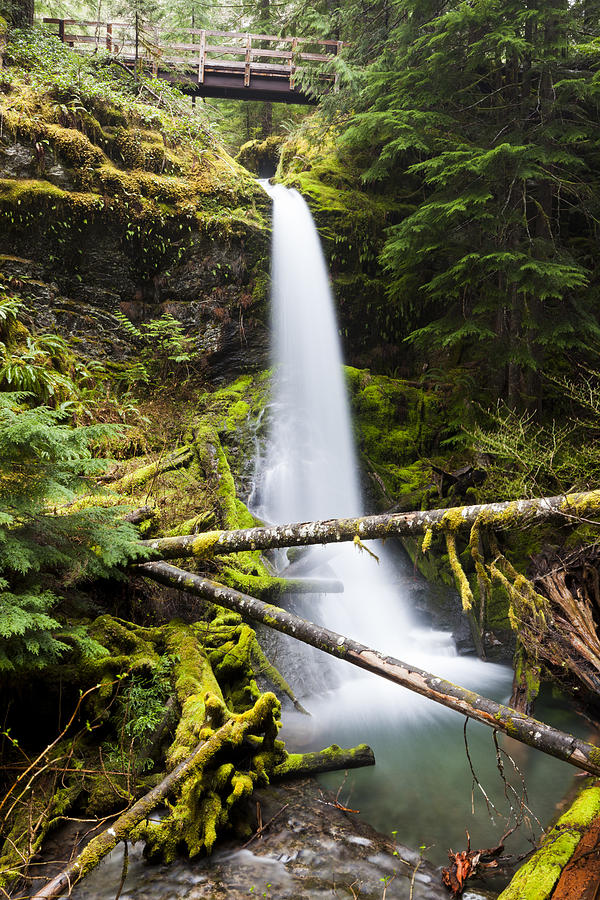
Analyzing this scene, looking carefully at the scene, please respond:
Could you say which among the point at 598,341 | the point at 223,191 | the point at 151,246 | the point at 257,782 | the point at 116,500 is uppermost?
the point at 223,191

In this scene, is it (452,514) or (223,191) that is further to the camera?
(223,191)

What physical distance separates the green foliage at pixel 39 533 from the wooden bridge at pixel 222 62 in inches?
488

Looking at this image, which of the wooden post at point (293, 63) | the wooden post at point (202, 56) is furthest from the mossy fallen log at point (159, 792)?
the wooden post at point (202, 56)

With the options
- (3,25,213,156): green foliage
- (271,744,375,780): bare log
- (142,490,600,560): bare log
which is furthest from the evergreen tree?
(271,744,375,780): bare log

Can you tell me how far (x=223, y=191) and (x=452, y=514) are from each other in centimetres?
996

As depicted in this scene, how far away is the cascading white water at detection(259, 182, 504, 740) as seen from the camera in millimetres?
6508

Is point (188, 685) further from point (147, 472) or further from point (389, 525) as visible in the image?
point (147, 472)

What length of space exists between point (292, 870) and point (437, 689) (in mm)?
1378

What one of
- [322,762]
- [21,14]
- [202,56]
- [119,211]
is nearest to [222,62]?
[202,56]

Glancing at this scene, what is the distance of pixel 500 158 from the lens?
7.97 m

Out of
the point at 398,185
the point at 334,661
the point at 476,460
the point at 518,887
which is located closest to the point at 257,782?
the point at 518,887

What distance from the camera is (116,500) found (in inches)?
199

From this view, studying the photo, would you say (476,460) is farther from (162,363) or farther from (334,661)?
(162,363)

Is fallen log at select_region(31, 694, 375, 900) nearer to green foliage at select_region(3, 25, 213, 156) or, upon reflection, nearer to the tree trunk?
green foliage at select_region(3, 25, 213, 156)
